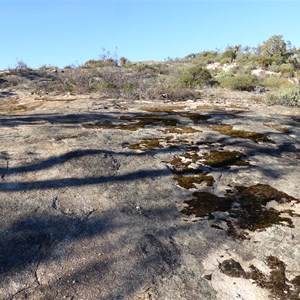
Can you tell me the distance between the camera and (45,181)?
500 cm

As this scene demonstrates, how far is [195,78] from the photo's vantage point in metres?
22.0

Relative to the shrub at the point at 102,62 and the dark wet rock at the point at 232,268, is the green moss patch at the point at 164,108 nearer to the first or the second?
the dark wet rock at the point at 232,268

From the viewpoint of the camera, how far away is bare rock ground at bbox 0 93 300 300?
10.6ft

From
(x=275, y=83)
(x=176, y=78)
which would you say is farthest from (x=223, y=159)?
(x=275, y=83)

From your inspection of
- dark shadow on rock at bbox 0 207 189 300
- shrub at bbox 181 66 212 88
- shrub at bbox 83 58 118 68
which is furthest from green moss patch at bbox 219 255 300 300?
shrub at bbox 83 58 118 68

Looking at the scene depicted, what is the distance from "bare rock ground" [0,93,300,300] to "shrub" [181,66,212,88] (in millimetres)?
13675

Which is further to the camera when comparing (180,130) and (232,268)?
(180,130)

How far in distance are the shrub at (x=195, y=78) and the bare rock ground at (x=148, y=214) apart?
13.7 m

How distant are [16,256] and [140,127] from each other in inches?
188

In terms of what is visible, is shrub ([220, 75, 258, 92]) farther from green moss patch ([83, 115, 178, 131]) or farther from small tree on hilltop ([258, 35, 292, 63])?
small tree on hilltop ([258, 35, 292, 63])

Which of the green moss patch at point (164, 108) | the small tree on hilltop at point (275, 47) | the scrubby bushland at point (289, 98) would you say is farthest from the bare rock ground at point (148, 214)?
the small tree on hilltop at point (275, 47)

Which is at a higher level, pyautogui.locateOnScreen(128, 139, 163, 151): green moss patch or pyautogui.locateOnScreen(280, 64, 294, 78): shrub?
pyautogui.locateOnScreen(128, 139, 163, 151): green moss patch

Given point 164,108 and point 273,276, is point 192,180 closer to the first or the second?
point 273,276

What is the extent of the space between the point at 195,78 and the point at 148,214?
18629 mm
